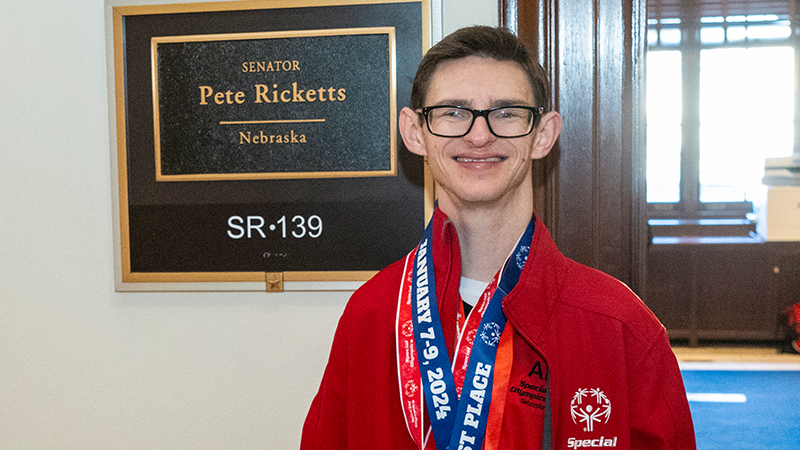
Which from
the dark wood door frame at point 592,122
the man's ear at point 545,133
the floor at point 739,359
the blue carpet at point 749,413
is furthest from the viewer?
the floor at point 739,359

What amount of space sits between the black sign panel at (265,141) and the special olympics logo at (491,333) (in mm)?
395

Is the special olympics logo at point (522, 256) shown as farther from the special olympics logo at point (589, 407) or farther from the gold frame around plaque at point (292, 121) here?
the gold frame around plaque at point (292, 121)

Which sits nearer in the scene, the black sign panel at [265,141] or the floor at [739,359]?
the black sign panel at [265,141]

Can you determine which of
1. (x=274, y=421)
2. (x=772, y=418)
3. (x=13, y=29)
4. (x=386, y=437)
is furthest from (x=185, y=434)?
(x=772, y=418)

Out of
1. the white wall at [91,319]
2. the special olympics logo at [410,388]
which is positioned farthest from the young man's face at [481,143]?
the white wall at [91,319]

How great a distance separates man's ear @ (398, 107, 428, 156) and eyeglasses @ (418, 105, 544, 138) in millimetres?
54

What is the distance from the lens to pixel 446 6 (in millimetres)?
1110

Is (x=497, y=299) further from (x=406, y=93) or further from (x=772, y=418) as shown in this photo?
(x=772, y=418)

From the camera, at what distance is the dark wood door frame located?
A: 3.52ft

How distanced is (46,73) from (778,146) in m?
3.92

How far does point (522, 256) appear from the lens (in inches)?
31.5

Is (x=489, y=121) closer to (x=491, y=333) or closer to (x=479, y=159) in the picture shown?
(x=479, y=159)

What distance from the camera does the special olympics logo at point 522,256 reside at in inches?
31.4

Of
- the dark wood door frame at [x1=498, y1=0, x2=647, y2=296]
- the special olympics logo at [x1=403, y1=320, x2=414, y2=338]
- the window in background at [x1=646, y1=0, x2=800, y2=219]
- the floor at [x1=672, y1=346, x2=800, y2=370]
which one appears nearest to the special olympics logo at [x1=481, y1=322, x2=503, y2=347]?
the special olympics logo at [x1=403, y1=320, x2=414, y2=338]
